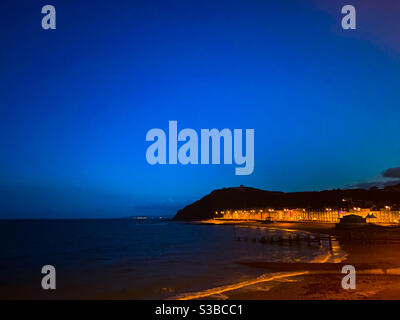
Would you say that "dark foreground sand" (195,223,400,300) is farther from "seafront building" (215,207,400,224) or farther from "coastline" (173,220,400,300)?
"seafront building" (215,207,400,224)

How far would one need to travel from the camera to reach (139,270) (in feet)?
112

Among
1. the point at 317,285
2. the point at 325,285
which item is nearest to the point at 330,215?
the point at 325,285

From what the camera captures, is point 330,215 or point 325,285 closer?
point 325,285

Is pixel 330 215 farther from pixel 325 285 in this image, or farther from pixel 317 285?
pixel 317 285

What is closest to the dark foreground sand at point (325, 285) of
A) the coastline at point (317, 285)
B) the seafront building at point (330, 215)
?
the coastline at point (317, 285)

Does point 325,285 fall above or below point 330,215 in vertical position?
above

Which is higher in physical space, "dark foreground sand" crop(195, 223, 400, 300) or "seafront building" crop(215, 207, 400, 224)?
"dark foreground sand" crop(195, 223, 400, 300)

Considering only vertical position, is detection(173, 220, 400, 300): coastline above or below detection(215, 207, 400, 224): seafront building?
above

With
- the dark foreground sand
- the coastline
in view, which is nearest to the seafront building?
the dark foreground sand

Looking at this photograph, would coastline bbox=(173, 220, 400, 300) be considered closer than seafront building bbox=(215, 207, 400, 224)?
Yes

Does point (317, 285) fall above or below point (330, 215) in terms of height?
above

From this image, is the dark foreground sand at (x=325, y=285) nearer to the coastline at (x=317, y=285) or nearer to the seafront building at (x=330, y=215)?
the coastline at (x=317, y=285)
